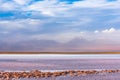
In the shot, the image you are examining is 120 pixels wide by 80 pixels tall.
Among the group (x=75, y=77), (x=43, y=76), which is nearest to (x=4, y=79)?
(x=43, y=76)

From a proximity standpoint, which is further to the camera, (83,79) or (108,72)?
(108,72)

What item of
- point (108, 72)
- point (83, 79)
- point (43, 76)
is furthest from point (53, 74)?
point (108, 72)

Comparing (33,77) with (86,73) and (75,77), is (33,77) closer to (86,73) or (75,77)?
(75,77)

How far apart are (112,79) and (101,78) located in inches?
31.9

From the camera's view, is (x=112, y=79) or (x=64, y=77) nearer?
(x=112, y=79)

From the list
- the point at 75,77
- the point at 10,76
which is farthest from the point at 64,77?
the point at 10,76

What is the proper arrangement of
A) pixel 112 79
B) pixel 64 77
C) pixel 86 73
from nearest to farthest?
pixel 112 79 → pixel 64 77 → pixel 86 73

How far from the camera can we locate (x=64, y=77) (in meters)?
19.7

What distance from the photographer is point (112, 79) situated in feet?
60.7

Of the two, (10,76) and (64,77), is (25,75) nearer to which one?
(10,76)

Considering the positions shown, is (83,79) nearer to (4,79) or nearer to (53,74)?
(53,74)

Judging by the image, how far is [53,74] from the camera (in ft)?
68.3

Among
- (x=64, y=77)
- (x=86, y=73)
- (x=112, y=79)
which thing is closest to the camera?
(x=112, y=79)

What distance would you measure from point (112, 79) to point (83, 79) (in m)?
1.58
